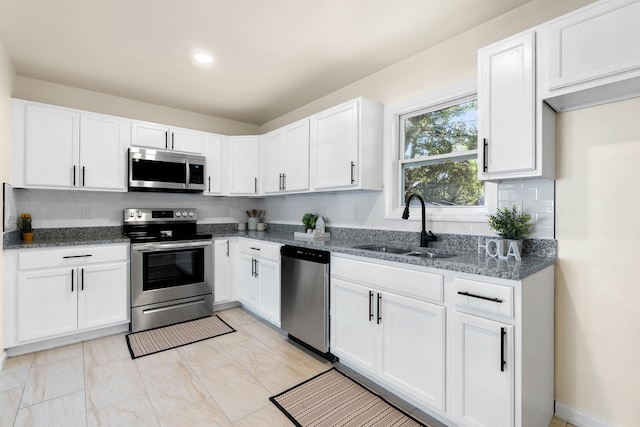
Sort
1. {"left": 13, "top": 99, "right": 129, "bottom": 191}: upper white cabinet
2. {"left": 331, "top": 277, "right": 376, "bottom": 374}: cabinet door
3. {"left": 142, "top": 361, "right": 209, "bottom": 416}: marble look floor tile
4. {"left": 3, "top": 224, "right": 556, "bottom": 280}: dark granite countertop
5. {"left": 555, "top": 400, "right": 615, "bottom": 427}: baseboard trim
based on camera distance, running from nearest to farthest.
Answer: {"left": 3, "top": 224, "right": 556, "bottom": 280}: dark granite countertop, {"left": 555, "top": 400, "right": 615, "bottom": 427}: baseboard trim, {"left": 142, "top": 361, "right": 209, "bottom": 416}: marble look floor tile, {"left": 331, "top": 277, "right": 376, "bottom": 374}: cabinet door, {"left": 13, "top": 99, "right": 129, "bottom": 191}: upper white cabinet

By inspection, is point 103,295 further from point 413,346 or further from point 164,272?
point 413,346

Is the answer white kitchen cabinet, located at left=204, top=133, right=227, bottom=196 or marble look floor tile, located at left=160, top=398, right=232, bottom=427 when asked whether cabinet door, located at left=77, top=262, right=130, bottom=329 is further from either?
marble look floor tile, located at left=160, top=398, right=232, bottom=427

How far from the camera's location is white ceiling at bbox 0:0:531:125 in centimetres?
207

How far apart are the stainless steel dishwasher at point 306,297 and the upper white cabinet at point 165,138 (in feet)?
6.39

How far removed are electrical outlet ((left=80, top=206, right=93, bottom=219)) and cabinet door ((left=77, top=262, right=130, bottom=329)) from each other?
32.4 inches

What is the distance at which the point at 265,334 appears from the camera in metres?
3.11

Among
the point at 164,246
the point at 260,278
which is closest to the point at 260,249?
the point at 260,278

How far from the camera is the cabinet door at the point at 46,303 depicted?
8.66 feet

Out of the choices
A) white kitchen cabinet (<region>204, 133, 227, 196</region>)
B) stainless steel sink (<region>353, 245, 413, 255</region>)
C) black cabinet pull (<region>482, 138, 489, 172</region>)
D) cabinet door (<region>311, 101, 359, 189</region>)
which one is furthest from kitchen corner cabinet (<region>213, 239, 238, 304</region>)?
black cabinet pull (<region>482, 138, 489, 172</region>)

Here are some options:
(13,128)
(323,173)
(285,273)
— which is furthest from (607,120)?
(13,128)

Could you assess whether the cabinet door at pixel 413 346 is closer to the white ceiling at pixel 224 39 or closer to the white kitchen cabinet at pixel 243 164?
the white ceiling at pixel 224 39

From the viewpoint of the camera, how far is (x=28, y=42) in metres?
2.49

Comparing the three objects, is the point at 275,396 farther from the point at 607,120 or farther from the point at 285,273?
the point at 607,120

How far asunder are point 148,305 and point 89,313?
0.50 metres
